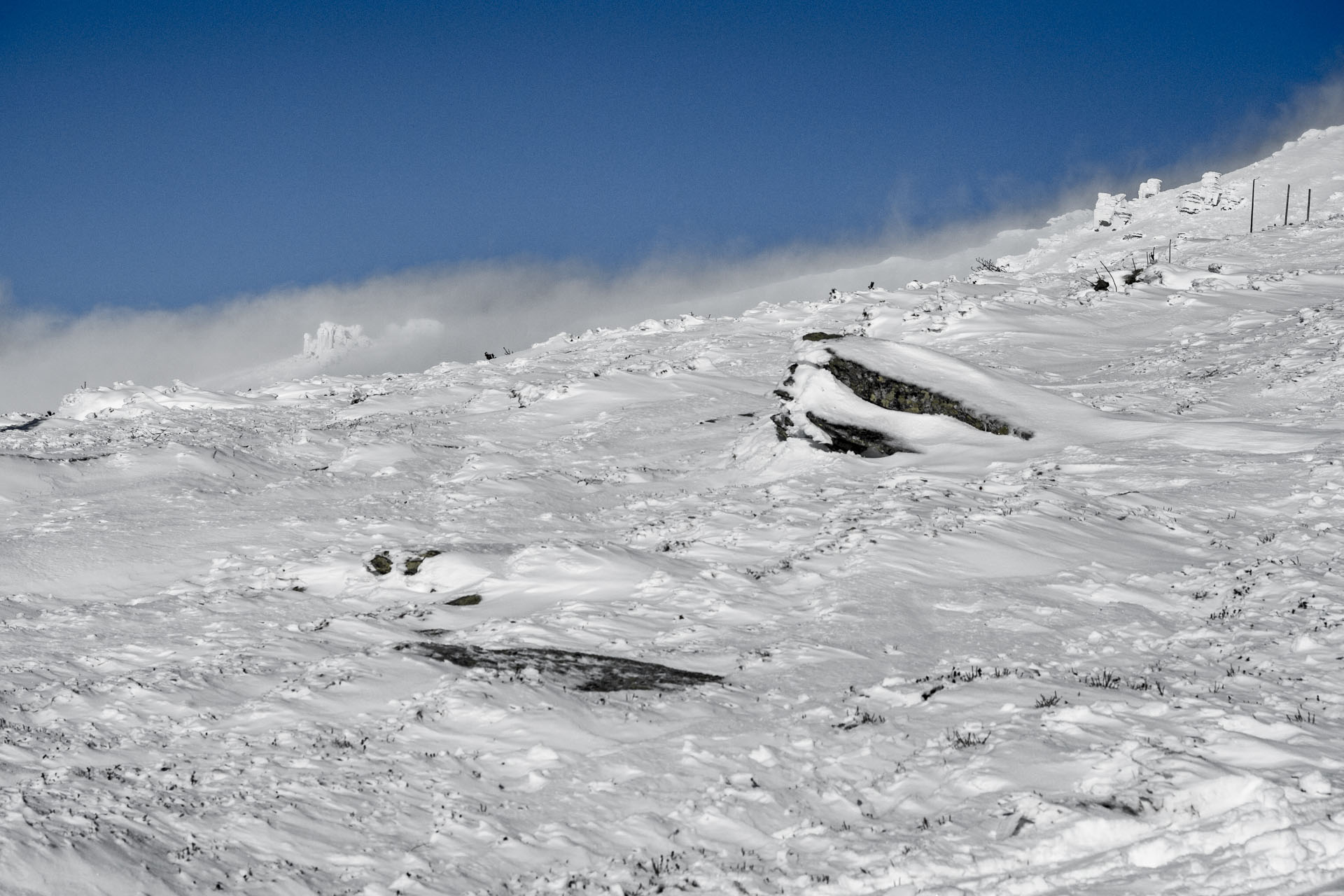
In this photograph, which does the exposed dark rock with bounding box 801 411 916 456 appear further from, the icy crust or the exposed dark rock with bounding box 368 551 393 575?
the icy crust

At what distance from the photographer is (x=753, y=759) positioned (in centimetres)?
848

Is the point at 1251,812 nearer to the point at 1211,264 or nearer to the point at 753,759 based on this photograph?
the point at 753,759

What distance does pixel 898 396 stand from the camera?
2205 cm

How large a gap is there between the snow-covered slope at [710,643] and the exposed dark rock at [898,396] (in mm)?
317

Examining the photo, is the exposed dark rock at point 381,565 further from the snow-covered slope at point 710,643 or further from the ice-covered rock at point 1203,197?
the ice-covered rock at point 1203,197

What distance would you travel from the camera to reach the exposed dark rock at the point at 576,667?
10.4m

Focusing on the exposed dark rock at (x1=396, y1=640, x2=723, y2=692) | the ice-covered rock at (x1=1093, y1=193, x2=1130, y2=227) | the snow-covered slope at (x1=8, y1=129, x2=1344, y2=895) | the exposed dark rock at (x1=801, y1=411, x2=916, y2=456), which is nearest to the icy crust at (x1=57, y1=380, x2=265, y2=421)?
the snow-covered slope at (x1=8, y1=129, x2=1344, y2=895)

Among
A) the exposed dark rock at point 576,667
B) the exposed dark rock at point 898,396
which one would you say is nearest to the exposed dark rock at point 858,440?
the exposed dark rock at point 898,396

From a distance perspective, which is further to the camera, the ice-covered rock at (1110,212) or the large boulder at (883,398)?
the ice-covered rock at (1110,212)

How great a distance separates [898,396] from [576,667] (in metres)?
13.2

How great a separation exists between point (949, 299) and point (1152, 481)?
22.5 metres

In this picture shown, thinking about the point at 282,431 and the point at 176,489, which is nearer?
the point at 176,489

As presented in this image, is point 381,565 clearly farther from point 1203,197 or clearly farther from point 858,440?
point 1203,197

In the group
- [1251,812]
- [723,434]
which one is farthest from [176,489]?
[1251,812]
